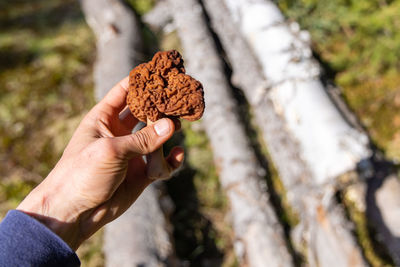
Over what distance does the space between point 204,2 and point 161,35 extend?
131 centimetres

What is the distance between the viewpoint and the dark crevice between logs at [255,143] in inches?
155

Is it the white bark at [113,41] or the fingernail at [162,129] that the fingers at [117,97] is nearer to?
the fingernail at [162,129]

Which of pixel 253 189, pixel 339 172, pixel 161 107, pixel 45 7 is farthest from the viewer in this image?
pixel 45 7

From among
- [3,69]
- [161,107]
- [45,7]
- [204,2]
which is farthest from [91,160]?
[45,7]

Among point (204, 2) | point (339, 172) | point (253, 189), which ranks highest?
point (204, 2)

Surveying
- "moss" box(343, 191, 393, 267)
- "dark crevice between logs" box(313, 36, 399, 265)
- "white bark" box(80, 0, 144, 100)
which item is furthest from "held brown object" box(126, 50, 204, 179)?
"white bark" box(80, 0, 144, 100)

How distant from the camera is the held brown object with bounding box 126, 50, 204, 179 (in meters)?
2.22

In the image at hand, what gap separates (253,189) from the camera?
13.1ft

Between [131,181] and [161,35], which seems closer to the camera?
[131,181]

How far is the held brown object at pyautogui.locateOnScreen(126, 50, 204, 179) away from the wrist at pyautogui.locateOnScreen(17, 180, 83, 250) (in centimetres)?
82

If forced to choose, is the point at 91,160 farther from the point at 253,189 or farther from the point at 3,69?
the point at 3,69

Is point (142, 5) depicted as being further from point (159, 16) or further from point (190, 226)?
point (190, 226)

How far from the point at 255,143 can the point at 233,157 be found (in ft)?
2.47

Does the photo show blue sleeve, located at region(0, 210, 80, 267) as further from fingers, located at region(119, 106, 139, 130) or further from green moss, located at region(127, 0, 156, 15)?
green moss, located at region(127, 0, 156, 15)
